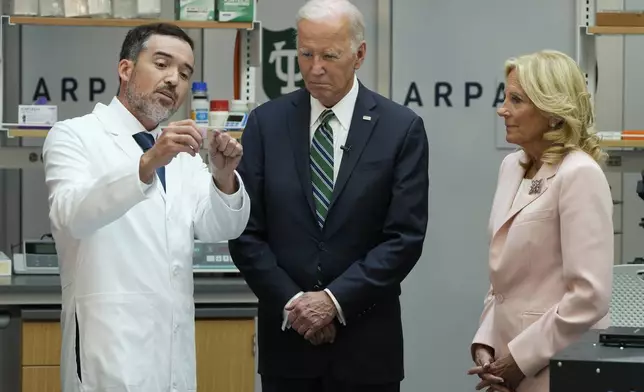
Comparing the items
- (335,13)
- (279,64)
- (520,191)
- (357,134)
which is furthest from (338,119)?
(279,64)

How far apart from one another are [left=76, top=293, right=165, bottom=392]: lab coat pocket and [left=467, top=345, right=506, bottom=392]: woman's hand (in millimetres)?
753

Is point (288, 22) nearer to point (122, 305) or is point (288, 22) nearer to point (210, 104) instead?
point (210, 104)

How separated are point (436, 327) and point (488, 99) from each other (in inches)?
42.8

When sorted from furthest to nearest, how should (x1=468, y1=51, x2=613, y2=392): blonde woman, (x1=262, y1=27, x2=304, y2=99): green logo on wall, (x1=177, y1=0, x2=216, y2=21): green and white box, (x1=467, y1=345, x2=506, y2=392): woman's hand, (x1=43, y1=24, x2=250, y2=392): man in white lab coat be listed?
(x1=262, y1=27, x2=304, y2=99): green logo on wall → (x1=177, y1=0, x2=216, y2=21): green and white box → (x1=467, y1=345, x2=506, y2=392): woman's hand → (x1=468, y1=51, x2=613, y2=392): blonde woman → (x1=43, y1=24, x2=250, y2=392): man in white lab coat

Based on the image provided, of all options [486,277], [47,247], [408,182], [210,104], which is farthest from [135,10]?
[486,277]

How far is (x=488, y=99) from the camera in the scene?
→ 493 centimetres

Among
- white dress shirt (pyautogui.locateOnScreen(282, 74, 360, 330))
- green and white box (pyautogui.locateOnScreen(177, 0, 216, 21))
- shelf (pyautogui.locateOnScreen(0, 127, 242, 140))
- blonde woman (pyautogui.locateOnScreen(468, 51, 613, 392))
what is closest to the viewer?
blonde woman (pyautogui.locateOnScreen(468, 51, 613, 392))

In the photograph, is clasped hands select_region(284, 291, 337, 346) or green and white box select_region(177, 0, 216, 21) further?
green and white box select_region(177, 0, 216, 21)

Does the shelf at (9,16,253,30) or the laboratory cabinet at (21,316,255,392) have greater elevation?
the shelf at (9,16,253,30)

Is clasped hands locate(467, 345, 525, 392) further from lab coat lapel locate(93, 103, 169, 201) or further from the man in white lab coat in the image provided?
lab coat lapel locate(93, 103, 169, 201)

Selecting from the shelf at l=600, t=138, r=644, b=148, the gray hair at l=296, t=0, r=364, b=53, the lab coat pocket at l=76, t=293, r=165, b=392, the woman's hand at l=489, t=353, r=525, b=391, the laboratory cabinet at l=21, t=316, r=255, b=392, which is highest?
the gray hair at l=296, t=0, r=364, b=53

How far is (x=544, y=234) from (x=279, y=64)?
2656mm

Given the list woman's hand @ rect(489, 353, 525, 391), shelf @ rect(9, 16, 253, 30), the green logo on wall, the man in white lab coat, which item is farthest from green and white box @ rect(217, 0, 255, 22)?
woman's hand @ rect(489, 353, 525, 391)

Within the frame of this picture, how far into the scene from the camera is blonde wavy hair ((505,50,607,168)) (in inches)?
97.3
